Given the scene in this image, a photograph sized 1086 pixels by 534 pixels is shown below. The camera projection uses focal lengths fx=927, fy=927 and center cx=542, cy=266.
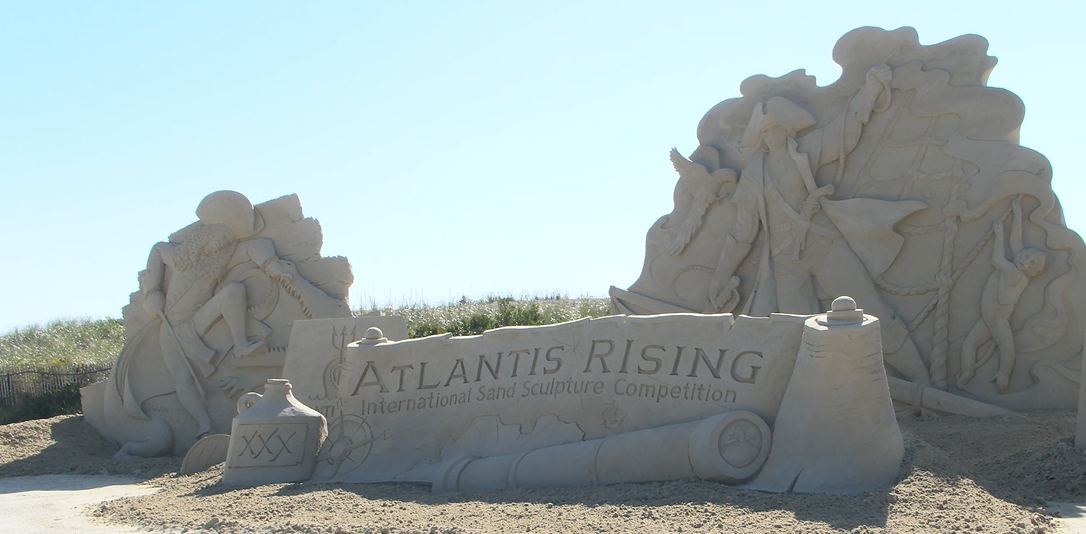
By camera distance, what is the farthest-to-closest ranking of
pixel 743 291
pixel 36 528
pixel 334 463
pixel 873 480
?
pixel 743 291
pixel 334 463
pixel 36 528
pixel 873 480

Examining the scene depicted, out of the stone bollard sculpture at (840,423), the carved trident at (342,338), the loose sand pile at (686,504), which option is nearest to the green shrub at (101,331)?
the carved trident at (342,338)

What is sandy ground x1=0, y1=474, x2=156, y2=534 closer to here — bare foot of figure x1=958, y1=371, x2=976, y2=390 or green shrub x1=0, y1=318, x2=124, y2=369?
green shrub x1=0, y1=318, x2=124, y2=369

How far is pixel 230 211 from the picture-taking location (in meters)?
8.78

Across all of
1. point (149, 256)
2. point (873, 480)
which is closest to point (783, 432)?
point (873, 480)

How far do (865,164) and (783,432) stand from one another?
4.00 m

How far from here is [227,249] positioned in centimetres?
886

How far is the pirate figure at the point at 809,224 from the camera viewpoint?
7625 millimetres

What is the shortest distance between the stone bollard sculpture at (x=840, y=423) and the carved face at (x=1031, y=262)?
3219 millimetres

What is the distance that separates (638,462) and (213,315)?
5.27 meters

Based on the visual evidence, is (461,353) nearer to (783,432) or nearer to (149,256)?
(783,432)

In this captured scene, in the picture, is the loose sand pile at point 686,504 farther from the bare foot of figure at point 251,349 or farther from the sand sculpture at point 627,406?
the bare foot of figure at point 251,349

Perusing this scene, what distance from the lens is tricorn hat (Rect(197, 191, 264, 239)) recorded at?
879 cm

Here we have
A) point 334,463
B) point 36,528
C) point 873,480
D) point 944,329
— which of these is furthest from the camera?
point 944,329

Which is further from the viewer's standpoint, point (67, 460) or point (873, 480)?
point (67, 460)
